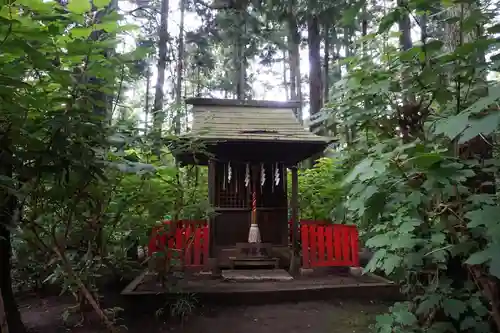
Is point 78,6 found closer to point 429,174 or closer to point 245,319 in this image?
point 429,174

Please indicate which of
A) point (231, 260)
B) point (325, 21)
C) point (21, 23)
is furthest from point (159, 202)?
point (325, 21)

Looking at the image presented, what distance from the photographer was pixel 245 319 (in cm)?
443

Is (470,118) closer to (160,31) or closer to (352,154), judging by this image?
(352,154)

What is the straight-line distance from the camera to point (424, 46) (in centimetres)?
187

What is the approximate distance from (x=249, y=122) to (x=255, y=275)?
311 cm

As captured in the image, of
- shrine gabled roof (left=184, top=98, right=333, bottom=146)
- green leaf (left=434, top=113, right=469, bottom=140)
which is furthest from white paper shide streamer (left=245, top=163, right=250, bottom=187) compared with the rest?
green leaf (left=434, top=113, right=469, bottom=140)

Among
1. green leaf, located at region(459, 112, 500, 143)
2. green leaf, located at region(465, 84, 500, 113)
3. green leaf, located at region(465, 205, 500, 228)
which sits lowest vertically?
green leaf, located at region(465, 205, 500, 228)

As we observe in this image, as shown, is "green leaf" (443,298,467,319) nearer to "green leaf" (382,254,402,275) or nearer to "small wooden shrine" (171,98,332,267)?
"green leaf" (382,254,402,275)

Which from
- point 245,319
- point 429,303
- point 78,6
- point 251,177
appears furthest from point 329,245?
point 78,6

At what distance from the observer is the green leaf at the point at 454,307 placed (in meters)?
2.15

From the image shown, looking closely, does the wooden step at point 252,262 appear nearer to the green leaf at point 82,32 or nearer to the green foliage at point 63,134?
the green foliage at point 63,134

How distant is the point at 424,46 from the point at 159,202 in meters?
3.23

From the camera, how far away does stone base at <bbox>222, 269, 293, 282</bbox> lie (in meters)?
5.98

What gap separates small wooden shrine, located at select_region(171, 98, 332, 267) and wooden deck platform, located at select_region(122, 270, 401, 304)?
1.01 m
